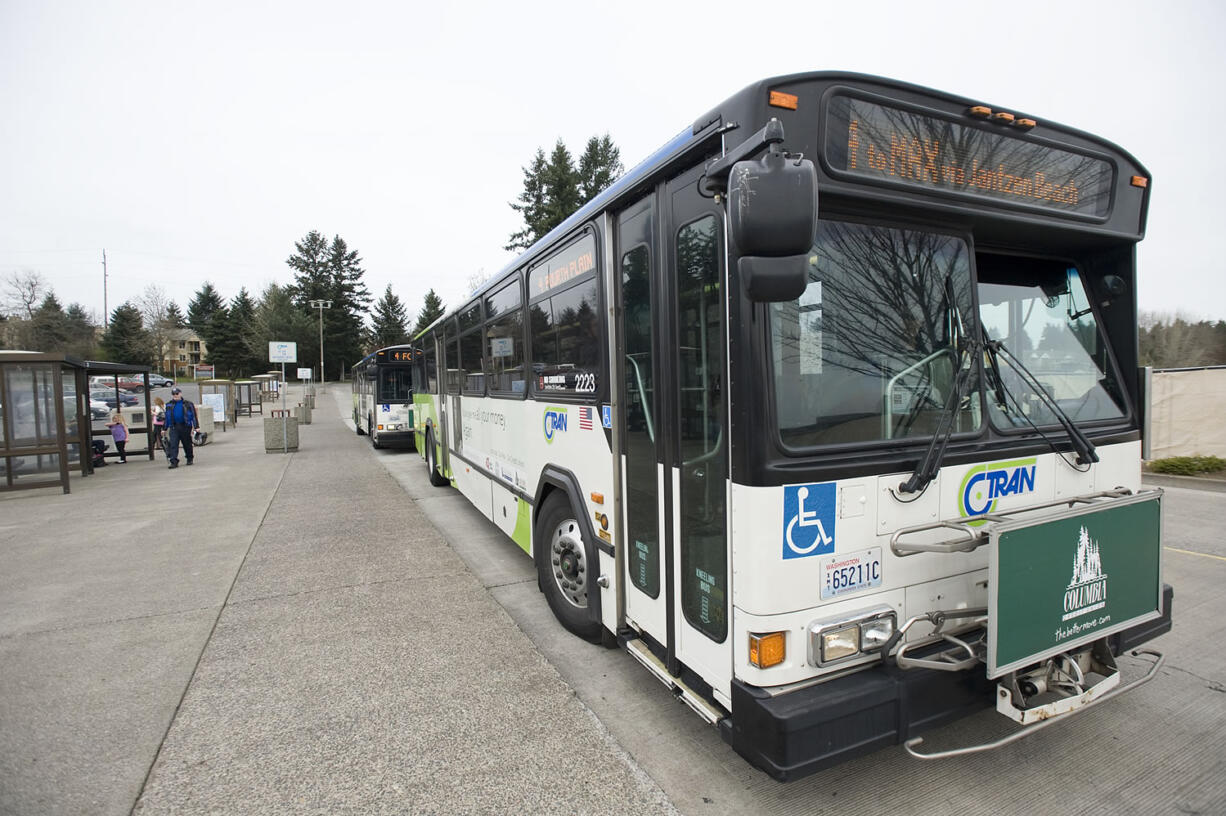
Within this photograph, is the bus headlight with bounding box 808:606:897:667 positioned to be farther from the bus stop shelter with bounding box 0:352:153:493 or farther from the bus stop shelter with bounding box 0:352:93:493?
the bus stop shelter with bounding box 0:352:93:493

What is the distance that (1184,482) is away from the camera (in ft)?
33.4

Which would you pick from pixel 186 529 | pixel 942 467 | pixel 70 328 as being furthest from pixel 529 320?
pixel 70 328

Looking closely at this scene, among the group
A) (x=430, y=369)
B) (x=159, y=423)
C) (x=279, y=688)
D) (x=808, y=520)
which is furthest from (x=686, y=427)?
(x=159, y=423)

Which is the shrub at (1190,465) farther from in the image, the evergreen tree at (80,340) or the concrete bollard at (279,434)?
the evergreen tree at (80,340)

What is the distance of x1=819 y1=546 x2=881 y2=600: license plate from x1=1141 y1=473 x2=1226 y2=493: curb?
1028 centimetres

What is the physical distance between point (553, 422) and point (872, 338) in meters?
2.42

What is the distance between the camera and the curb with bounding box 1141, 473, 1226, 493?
9.77 m

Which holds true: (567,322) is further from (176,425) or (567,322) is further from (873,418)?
(176,425)

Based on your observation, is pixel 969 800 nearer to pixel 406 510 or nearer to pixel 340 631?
pixel 340 631

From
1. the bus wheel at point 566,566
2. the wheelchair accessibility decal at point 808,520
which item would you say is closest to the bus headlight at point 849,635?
the wheelchair accessibility decal at point 808,520

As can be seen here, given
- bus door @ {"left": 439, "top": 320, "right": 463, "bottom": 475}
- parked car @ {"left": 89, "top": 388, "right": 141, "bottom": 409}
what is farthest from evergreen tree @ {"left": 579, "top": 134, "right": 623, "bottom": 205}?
bus door @ {"left": 439, "top": 320, "right": 463, "bottom": 475}

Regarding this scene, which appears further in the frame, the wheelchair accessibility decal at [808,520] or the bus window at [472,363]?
the bus window at [472,363]

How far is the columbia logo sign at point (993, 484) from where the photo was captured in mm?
2697

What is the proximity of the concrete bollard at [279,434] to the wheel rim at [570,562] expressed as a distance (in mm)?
13843
